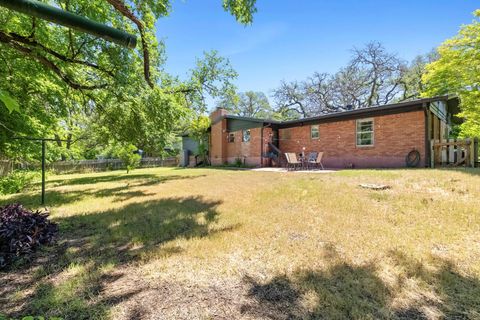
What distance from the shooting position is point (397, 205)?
5.00 m

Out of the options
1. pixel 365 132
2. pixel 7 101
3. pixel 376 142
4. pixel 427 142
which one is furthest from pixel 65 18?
pixel 365 132

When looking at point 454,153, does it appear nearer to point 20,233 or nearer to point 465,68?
point 465,68

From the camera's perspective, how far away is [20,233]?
11.5 ft

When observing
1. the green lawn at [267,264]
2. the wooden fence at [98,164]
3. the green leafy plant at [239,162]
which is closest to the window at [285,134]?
the green leafy plant at [239,162]

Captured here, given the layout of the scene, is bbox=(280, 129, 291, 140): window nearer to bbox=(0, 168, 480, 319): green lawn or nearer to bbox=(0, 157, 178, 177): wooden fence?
bbox=(0, 168, 480, 319): green lawn

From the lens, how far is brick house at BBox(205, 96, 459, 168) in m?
11.6

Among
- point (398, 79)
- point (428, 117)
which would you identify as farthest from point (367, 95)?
point (428, 117)

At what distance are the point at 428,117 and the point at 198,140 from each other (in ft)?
58.6

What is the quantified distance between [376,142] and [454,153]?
3509mm

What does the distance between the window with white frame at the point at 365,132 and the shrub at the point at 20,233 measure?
1369cm

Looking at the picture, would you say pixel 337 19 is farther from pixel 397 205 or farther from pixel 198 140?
pixel 198 140

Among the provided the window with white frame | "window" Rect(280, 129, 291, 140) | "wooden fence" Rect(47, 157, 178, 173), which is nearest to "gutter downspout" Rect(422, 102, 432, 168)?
the window with white frame

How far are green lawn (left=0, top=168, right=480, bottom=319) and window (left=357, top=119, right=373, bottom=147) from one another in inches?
324

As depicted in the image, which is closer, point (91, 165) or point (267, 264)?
point (267, 264)
